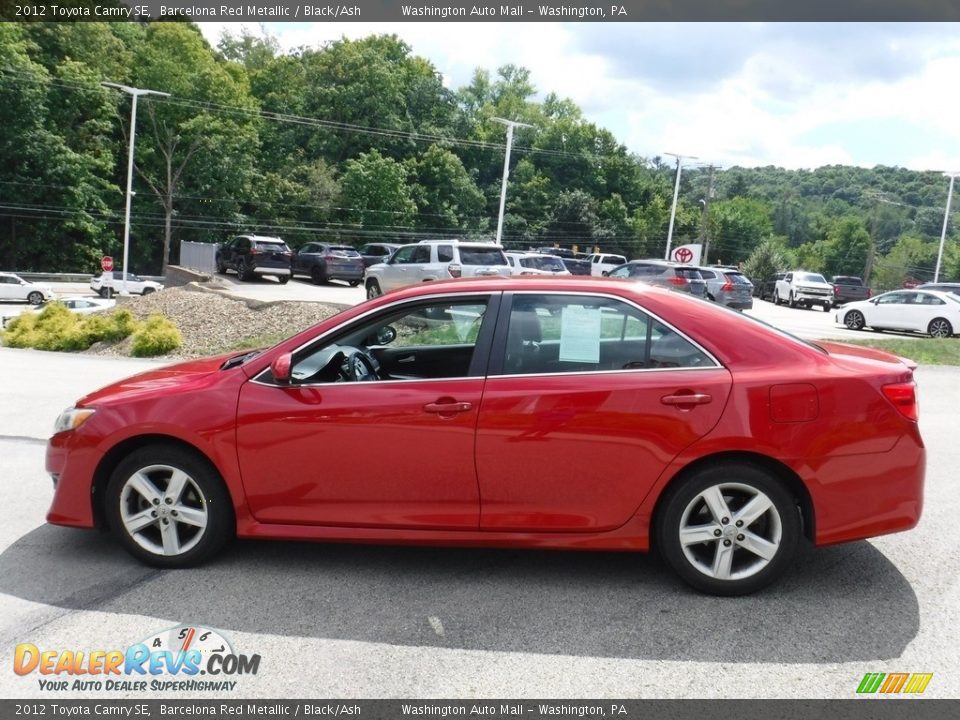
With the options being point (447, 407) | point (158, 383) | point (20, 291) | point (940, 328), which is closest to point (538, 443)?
point (447, 407)

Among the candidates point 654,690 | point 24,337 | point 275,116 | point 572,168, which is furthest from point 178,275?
point 572,168

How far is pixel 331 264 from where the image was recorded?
117 ft

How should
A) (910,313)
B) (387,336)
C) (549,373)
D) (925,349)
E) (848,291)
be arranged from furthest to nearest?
(848,291) < (910,313) < (925,349) < (387,336) < (549,373)

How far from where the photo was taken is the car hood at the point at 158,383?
4.69m

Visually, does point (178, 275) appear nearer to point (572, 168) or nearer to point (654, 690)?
point (654, 690)

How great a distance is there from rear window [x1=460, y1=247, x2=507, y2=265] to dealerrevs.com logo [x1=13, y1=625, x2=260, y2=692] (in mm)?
19734

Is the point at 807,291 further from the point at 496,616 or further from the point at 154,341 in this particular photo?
the point at 496,616

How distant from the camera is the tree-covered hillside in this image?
5934cm

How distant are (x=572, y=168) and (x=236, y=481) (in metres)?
91.2

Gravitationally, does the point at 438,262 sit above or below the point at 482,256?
below

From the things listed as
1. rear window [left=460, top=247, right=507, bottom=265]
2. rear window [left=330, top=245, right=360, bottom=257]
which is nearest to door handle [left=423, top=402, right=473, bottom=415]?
rear window [left=460, top=247, right=507, bottom=265]

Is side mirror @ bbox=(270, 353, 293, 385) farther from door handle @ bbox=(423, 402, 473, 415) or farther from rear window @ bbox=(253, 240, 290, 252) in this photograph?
rear window @ bbox=(253, 240, 290, 252)

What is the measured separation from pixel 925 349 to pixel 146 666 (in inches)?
700

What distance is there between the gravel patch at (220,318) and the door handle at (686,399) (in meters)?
12.7
